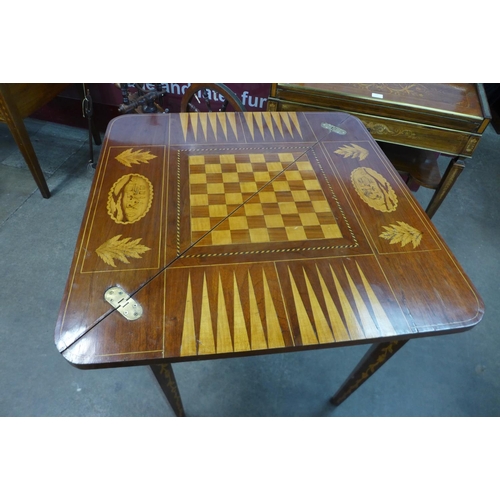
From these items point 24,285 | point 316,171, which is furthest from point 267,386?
point 24,285

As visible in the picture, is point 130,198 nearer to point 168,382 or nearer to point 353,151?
point 168,382

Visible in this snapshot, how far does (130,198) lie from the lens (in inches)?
46.1

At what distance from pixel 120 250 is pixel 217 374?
2.95 feet

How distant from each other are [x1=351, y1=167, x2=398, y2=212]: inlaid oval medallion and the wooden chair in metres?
1.84

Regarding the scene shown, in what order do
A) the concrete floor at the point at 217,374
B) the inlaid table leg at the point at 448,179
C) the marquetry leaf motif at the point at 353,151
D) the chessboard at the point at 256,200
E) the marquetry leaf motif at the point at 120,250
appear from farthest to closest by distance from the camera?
1. the inlaid table leg at the point at 448,179
2. the concrete floor at the point at 217,374
3. the marquetry leaf motif at the point at 353,151
4. the chessboard at the point at 256,200
5. the marquetry leaf motif at the point at 120,250

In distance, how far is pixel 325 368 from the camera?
66.9 inches

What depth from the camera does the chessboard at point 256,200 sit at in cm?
111

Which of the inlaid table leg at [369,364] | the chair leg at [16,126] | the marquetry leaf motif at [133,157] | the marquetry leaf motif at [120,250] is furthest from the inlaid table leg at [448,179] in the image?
the chair leg at [16,126]

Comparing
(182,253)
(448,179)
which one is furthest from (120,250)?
(448,179)

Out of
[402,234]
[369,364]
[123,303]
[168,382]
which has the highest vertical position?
[402,234]

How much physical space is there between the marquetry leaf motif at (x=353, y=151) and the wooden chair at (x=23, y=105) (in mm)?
1748

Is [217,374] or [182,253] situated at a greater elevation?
[182,253]

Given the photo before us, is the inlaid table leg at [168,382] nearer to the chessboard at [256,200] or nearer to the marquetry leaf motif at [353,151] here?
the chessboard at [256,200]

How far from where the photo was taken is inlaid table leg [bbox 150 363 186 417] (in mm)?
1043
